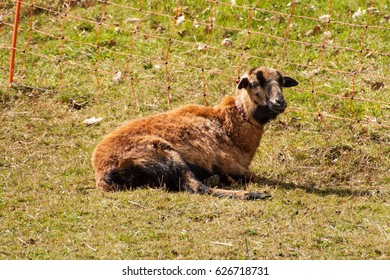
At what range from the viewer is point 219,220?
7.77 meters

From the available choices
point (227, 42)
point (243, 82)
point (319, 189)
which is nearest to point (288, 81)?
point (243, 82)

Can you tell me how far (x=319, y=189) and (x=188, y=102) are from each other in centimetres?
297

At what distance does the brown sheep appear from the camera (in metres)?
8.65

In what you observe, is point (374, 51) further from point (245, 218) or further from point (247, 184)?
point (245, 218)

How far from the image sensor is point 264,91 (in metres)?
9.38

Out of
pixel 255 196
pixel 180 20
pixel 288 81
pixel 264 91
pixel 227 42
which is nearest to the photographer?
pixel 255 196

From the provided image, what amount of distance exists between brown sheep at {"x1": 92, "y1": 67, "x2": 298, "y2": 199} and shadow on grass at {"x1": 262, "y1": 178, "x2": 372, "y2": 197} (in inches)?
10.5

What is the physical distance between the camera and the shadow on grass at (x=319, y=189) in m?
8.89

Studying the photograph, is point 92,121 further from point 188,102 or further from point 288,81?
point 288,81

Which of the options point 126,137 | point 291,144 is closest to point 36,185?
point 126,137

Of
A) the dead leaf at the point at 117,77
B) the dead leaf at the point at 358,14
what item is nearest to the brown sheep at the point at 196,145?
the dead leaf at the point at 117,77

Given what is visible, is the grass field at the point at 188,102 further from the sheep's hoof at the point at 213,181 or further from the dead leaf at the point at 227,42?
the sheep's hoof at the point at 213,181

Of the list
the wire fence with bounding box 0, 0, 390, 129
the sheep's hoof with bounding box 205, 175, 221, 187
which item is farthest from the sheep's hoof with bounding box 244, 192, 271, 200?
the wire fence with bounding box 0, 0, 390, 129

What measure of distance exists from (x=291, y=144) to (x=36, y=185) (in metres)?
3.24
